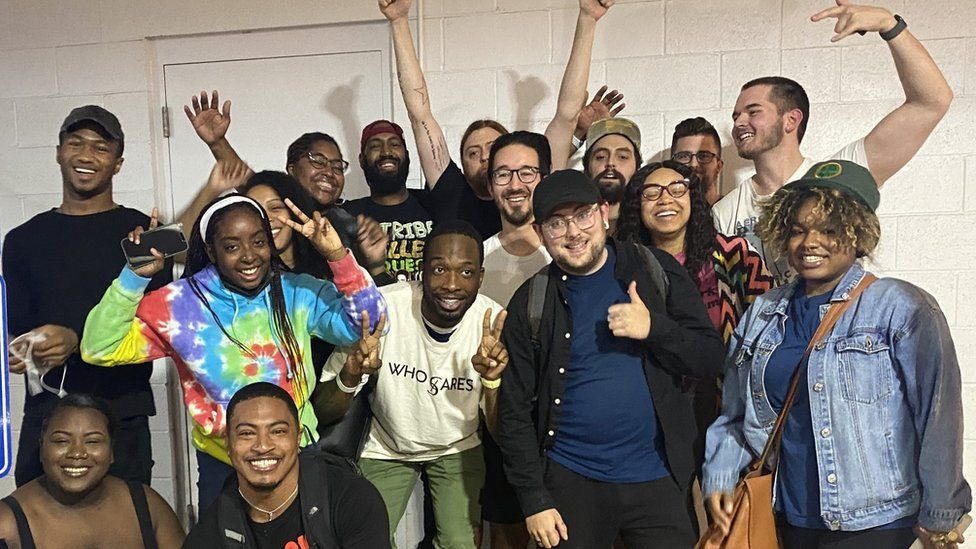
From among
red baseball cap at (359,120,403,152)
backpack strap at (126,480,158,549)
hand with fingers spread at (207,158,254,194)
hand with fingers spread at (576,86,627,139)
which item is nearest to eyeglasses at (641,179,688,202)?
hand with fingers spread at (576,86,627,139)

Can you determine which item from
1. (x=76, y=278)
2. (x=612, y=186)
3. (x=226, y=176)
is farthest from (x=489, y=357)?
(x=226, y=176)

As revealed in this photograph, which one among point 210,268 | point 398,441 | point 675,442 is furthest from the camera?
point 398,441

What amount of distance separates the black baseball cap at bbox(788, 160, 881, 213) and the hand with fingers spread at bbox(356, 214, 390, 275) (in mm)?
1444

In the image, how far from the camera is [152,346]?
2.39 m

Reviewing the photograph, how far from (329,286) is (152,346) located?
0.57m

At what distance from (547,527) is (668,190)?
45.4 inches

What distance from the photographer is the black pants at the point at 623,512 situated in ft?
7.29

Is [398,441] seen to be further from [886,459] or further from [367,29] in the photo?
[367,29]

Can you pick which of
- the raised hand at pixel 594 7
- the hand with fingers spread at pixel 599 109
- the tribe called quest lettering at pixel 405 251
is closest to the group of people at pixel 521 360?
the tribe called quest lettering at pixel 405 251

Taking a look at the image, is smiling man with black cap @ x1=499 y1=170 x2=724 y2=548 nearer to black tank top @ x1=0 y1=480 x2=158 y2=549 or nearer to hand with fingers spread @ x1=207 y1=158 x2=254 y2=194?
black tank top @ x1=0 y1=480 x2=158 y2=549

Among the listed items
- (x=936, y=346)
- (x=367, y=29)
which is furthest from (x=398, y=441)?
(x=367, y=29)

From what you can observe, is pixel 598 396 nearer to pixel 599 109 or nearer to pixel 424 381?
pixel 424 381

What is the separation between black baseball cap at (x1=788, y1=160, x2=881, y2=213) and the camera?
2.04 meters

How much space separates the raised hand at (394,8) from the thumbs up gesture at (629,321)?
5.43ft
